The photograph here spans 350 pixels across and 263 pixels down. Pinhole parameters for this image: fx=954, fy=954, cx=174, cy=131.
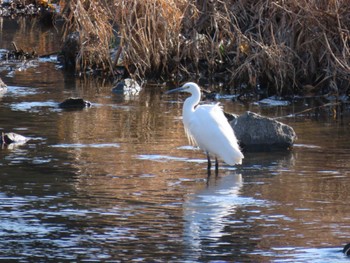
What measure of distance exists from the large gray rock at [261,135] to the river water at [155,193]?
0.23 meters

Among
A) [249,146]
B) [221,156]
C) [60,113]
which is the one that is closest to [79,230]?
[221,156]

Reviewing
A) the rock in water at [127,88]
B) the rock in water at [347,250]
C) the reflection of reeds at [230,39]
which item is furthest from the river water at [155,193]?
the rock in water at [127,88]

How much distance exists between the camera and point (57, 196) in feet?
32.3

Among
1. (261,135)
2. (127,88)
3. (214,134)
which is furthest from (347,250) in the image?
(127,88)

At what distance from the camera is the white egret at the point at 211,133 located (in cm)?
1141

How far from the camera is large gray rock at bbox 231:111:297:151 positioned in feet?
42.4

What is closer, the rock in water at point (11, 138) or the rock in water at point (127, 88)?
the rock in water at point (11, 138)

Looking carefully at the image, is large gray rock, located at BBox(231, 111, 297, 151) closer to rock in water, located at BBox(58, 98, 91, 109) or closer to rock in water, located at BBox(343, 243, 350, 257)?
rock in water, located at BBox(58, 98, 91, 109)

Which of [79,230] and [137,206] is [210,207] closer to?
[137,206]

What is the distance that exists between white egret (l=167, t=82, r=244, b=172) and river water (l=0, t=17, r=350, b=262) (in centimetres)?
23

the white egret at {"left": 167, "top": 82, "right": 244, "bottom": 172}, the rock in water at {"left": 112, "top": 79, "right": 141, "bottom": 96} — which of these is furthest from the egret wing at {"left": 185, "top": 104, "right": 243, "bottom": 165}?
the rock in water at {"left": 112, "top": 79, "right": 141, "bottom": 96}

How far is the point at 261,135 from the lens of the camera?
42.4 ft

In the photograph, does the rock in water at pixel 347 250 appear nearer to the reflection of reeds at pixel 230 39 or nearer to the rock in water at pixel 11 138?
the rock in water at pixel 11 138

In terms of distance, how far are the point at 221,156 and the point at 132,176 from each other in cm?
120
